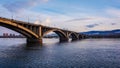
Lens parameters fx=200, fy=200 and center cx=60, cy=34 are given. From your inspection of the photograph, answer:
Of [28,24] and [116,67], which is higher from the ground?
[28,24]

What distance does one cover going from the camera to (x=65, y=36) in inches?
6186

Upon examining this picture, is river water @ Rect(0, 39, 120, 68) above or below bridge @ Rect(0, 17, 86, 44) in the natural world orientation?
below

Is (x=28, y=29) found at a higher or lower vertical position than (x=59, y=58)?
higher

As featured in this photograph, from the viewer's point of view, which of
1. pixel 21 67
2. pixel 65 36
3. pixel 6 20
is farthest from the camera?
pixel 65 36

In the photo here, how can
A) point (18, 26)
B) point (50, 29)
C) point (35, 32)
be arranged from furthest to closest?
point (50, 29), point (35, 32), point (18, 26)

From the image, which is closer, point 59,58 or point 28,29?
point 59,58

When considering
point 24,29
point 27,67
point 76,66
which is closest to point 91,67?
point 76,66

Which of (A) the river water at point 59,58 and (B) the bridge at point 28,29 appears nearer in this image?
(A) the river water at point 59,58

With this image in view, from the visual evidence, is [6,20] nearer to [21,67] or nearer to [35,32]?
[35,32]

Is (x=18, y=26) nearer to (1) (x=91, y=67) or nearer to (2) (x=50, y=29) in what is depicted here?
(2) (x=50, y=29)

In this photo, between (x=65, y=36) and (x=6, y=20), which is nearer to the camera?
(x=6, y=20)

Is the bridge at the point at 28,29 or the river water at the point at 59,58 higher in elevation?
the bridge at the point at 28,29

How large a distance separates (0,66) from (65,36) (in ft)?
417

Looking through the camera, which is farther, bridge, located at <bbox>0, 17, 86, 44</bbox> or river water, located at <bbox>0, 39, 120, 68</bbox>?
bridge, located at <bbox>0, 17, 86, 44</bbox>
